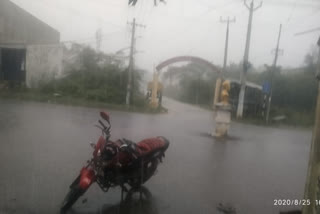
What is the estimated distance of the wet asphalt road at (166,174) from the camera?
4.39 meters

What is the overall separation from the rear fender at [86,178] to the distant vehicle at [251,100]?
1825 cm

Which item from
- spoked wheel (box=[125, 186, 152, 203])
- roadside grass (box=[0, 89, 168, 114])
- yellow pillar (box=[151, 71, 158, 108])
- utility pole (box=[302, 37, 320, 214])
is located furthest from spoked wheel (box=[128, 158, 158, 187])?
yellow pillar (box=[151, 71, 158, 108])

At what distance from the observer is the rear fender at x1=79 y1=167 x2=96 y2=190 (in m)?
3.87

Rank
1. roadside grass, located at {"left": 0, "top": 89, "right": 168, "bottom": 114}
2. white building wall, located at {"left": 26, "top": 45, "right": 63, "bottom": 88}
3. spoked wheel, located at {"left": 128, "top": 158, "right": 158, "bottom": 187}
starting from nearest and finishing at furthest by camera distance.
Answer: spoked wheel, located at {"left": 128, "top": 158, "right": 158, "bottom": 187}
roadside grass, located at {"left": 0, "top": 89, "right": 168, "bottom": 114}
white building wall, located at {"left": 26, "top": 45, "right": 63, "bottom": 88}

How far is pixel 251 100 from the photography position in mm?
21734

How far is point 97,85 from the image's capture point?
22.8 metres

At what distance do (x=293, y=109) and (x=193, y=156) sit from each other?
17.7 meters

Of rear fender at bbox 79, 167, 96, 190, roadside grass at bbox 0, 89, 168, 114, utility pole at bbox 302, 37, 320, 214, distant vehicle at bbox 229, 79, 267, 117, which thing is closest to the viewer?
utility pole at bbox 302, 37, 320, 214

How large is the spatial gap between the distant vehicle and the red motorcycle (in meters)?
17.5

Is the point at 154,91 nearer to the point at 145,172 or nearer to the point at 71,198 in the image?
the point at 145,172

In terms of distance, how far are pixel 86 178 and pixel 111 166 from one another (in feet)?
1.32

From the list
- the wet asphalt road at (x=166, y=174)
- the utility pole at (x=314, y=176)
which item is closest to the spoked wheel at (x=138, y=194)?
the wet asphalt road at (x=166, y=174)

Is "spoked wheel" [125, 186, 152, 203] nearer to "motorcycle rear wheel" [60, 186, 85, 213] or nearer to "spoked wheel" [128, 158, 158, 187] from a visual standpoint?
"spoked wheel" [128, 158, 158, 187]

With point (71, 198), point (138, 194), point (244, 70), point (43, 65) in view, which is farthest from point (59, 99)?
point (71, 198)
